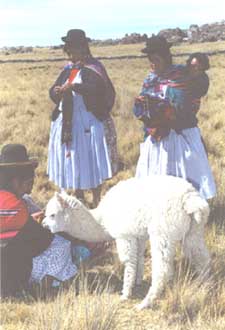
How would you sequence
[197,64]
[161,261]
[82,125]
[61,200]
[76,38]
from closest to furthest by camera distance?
[161,261] < [61,200] < [197,64] < [76,38] < [82,125]

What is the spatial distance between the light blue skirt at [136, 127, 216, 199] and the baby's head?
2.02ft

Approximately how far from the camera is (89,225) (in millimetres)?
4793

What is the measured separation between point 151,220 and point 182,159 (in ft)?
5.76

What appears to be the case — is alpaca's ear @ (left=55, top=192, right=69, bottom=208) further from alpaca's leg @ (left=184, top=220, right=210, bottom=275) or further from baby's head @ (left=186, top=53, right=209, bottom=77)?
baby's head @ (left=186, top=53, right=209, bottom=77)

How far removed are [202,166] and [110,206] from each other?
1.66m

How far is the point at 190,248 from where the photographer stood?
4.36m

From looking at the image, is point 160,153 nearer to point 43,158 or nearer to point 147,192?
point 147,192

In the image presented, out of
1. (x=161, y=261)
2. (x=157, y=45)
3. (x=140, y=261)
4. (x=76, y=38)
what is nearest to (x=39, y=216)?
(x=140, y=261)

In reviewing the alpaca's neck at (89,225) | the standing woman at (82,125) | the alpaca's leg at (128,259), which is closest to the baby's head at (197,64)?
the standing woman at (82,125)

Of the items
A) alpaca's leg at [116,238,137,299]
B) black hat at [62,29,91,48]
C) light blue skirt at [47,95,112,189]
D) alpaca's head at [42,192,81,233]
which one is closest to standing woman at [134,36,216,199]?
light blue skirt at [47,95,112,189]

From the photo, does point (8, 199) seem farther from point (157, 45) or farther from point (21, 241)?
point (157, 45)

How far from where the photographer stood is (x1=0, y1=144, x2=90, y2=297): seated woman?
14.7ft

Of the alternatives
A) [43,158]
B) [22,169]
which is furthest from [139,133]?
[22,169]

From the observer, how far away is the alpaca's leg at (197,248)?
4.30 meters
